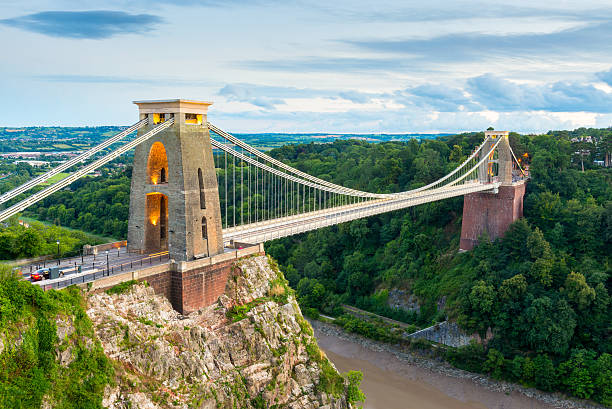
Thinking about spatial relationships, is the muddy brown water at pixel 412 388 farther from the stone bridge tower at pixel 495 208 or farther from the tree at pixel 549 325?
the stone bridge tower at pixel 495 208

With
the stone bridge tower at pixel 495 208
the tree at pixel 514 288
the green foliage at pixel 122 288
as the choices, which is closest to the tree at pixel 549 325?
the tree at pixel 514 288

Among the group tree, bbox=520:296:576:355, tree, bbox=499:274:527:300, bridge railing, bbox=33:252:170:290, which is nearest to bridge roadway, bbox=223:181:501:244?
bridge railing, bbox=33:252:170:290

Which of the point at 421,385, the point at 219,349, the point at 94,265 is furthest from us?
the point at 421,385

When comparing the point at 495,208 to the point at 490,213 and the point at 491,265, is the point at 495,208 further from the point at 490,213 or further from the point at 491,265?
the point at 491,265

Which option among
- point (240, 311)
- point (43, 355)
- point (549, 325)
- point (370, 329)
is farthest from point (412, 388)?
point (43, 355)

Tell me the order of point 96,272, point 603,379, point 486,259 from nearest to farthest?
point 96,272, point 603,379, point 486,259

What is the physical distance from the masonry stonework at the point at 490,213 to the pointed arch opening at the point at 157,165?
26379 mm

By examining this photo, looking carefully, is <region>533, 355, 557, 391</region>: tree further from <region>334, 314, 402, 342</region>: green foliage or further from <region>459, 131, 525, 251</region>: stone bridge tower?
<region>459, 131, 525, 251</region>: stone bridge tower

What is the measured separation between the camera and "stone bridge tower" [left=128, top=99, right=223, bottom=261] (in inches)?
842

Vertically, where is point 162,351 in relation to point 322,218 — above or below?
below

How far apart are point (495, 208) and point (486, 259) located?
4693 millimetres

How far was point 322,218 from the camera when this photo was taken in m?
31.1

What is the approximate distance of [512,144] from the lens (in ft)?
172

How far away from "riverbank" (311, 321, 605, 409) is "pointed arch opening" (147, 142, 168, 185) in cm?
1637
